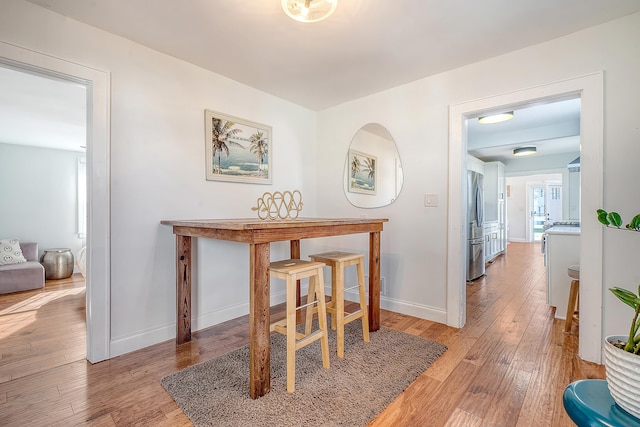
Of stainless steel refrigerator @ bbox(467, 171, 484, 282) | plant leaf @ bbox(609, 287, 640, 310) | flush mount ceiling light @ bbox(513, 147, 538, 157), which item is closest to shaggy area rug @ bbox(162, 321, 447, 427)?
plant leaf @ bbox(609, 287, 640, 310)

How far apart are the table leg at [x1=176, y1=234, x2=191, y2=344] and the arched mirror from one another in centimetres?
183

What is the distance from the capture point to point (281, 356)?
2.02 m

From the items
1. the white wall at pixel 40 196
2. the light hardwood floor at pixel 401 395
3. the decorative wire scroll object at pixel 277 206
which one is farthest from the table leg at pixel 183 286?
the white wall at pixel 40 196

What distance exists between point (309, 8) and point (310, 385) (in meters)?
2.10

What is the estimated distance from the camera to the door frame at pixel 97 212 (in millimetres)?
1942

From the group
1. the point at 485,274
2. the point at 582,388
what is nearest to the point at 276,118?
the point at 582,388

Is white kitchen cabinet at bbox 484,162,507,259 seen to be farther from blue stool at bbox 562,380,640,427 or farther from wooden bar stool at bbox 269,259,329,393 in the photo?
blue stool at bbox 562,380,640,427

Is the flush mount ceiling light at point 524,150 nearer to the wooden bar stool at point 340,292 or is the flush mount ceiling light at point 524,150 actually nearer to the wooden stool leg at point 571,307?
the wooden stool leg at point 571,307

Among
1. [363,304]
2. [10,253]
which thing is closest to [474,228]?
[363,304]

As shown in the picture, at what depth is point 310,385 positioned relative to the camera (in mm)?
1695

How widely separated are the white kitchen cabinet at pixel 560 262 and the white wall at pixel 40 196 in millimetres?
7113

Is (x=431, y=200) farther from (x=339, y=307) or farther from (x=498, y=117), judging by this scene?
(x=498, y=117)

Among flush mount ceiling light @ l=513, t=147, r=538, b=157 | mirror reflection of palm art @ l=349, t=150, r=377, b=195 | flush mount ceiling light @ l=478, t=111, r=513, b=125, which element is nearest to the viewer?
mirror reflection of palm art @ l=349, t=150, r=377, b=195

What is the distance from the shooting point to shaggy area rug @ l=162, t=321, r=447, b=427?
144 centimetres
